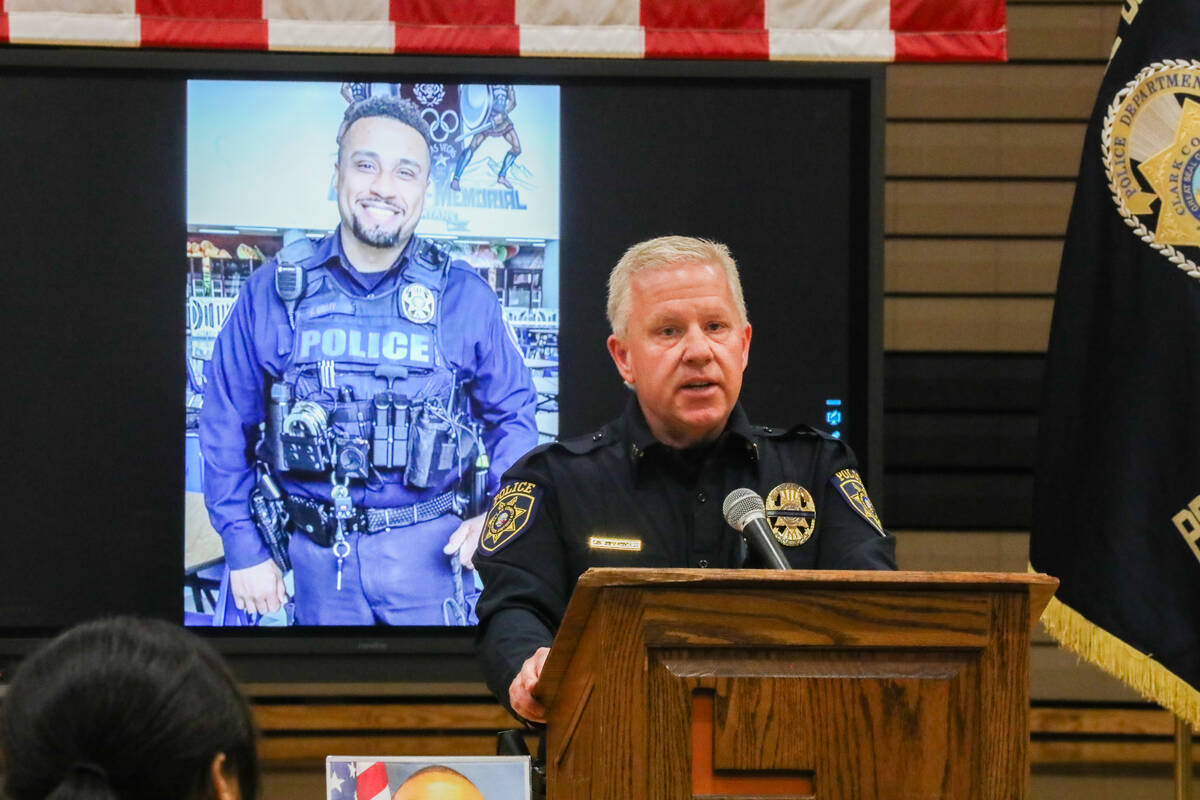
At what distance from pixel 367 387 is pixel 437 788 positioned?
6.81ft

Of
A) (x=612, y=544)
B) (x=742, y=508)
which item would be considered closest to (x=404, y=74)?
(x=612, y=544)

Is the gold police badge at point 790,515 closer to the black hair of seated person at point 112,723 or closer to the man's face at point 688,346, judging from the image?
the man's face at point 688,346

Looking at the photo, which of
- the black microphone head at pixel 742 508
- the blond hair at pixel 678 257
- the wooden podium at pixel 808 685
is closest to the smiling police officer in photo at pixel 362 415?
the blond hair at pixel 678 257

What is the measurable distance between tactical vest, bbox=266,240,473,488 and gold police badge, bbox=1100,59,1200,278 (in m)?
1.71

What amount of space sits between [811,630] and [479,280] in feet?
7.68

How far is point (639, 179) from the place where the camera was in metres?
3.77

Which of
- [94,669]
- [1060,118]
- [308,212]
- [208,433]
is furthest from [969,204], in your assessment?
[94,669]

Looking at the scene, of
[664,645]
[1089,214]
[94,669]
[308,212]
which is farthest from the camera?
[308,212]

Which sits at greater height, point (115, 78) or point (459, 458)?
point (115, 78)

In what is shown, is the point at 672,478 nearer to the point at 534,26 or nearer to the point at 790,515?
the point at 790,515

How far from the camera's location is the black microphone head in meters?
1.87

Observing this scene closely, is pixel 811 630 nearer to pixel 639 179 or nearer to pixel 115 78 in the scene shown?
pixel 639 179

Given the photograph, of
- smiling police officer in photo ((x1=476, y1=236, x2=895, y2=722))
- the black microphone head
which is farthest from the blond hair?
the black microphone head

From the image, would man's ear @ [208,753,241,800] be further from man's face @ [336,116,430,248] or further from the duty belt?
man's face @ [336,116,430,248]
